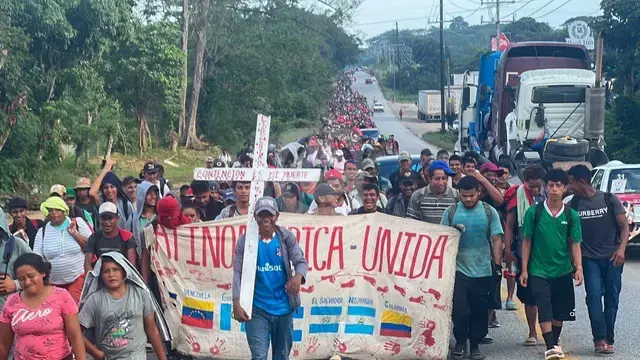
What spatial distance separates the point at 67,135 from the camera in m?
28.5

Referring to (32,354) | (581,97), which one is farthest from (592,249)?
(581,97)

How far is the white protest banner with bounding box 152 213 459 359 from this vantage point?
870cm

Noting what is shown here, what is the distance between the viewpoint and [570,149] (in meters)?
21.3

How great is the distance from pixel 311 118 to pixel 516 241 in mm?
47045

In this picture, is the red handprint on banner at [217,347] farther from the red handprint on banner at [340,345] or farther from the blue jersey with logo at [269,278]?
the blue jersey with logo at [269,278]

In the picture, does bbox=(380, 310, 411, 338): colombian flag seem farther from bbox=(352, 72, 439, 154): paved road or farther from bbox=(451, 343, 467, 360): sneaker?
bbox=(352, 72, 439, 154): paved road

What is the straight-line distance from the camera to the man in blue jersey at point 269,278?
7.06 metres

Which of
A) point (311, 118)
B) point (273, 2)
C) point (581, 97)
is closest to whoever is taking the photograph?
point (581, 97)

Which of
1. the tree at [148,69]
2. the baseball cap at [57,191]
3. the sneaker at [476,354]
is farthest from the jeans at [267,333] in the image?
the tree at [148,69]

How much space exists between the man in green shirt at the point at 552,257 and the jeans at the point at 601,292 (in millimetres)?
330

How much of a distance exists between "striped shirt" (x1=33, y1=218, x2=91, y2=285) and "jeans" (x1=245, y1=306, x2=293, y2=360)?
7.79ft

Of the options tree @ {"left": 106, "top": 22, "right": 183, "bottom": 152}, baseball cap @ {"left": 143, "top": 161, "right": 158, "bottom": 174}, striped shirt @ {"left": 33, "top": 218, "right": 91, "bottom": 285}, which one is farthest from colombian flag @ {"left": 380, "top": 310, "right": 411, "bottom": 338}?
tree @ {"left": 106, "top": 22, "right": 183, "bottom": 152}

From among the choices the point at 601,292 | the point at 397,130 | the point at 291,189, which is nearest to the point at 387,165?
the point at 291,189

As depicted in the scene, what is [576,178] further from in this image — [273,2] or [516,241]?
[273,2]
